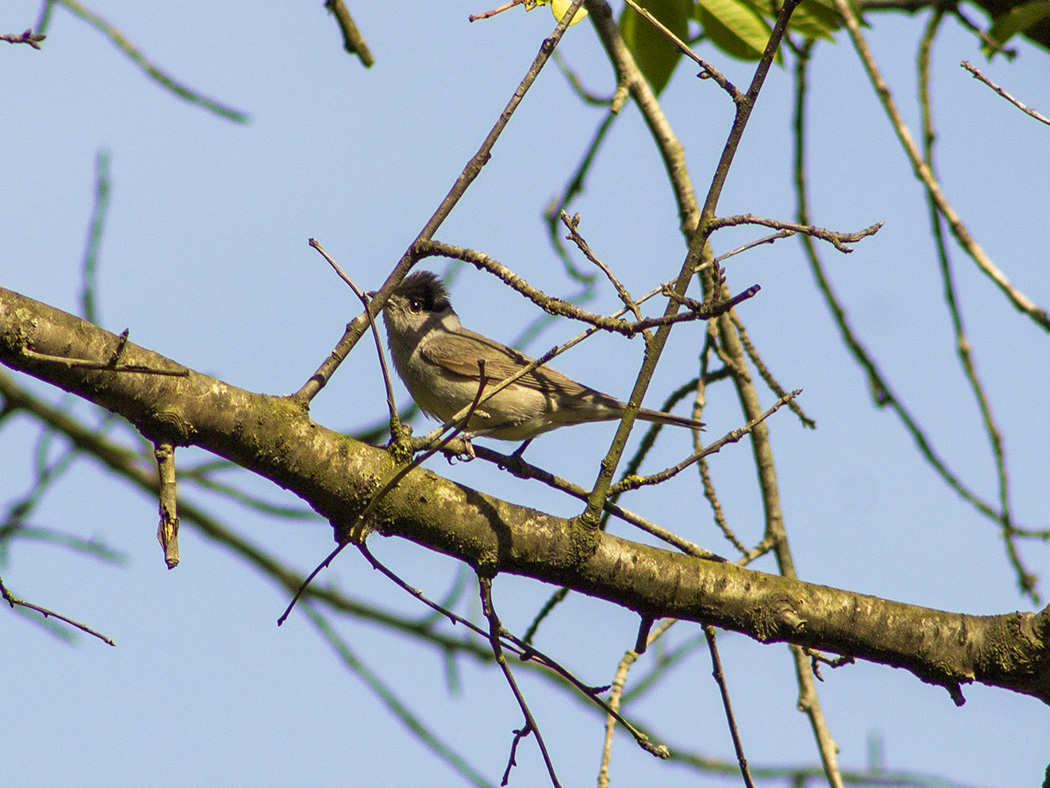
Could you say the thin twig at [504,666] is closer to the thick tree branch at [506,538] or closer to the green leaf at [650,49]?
the thick tree branch at [506,538]

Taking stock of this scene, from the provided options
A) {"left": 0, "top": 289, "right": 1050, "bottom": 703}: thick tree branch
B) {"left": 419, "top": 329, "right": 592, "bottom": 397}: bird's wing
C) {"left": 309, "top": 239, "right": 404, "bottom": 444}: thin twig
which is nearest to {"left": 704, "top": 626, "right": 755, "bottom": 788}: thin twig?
{"left": 0, "top": 289, "right": 1050, "bottom": 703}: thick tree branch

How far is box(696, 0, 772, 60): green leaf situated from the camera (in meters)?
3.54

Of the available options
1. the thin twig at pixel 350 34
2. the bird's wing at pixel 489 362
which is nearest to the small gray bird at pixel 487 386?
the bird's wing at pixel 489 362

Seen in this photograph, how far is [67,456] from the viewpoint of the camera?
5.16 m

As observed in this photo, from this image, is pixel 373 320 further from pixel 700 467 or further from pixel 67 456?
pixel 67 456

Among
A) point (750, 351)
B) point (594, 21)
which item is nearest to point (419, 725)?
point (750, 351)

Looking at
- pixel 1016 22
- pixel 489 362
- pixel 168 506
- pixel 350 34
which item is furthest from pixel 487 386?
pixel 168 506

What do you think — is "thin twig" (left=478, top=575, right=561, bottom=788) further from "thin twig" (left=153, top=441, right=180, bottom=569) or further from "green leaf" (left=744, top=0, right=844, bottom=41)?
"green leaf" (left=744, top=0, right=844, bottom=41)

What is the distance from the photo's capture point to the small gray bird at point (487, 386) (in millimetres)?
5258

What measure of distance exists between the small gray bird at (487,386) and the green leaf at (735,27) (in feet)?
5.67

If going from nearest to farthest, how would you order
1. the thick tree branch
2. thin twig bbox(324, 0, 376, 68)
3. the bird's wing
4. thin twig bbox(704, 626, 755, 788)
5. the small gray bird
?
the thick tree branch → thin twig bbox(704, 626, 755, 788) → thin twig bbox(324, 0, 376, 68) → the small gray bird → the bird's wing

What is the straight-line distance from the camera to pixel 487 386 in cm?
562

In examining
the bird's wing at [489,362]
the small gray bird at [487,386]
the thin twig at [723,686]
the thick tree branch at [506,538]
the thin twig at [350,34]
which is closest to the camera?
the thick tree branch at [506,538]

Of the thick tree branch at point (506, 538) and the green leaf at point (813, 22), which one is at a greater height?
the green leaf at point (813, 22)
